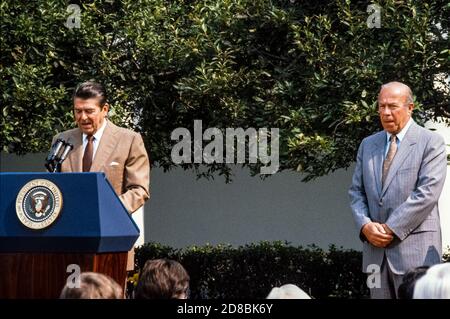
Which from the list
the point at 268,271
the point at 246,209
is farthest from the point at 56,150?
the point at 246,209

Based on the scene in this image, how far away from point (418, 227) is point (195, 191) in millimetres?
6012

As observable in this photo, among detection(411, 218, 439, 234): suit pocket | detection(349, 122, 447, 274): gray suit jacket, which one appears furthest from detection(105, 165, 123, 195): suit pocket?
detection(411, 218, 439, 234): suit pocket

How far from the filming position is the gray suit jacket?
6672 mm

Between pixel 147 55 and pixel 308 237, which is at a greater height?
pixel 147 55

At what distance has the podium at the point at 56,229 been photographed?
6035 millimetres

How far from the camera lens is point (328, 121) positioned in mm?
9023

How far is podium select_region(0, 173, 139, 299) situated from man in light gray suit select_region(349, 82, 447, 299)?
168 centimetres

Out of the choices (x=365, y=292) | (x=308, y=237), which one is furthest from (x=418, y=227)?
(x=308, y=237)

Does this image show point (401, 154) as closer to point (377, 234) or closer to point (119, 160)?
point (377, 234)

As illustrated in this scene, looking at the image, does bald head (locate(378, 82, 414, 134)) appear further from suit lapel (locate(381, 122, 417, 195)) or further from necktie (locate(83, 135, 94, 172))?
necktie (locate(83, 135, 94, 172))

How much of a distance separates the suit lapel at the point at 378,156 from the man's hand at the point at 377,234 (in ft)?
0.79

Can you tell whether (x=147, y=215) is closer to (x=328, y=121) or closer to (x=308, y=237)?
(x=308, y=237)
